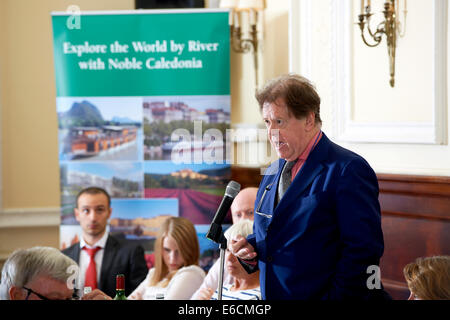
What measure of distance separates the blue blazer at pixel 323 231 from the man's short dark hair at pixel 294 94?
123 mm

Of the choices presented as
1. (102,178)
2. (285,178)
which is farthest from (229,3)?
(285,178)

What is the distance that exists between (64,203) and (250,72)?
65.7 inches

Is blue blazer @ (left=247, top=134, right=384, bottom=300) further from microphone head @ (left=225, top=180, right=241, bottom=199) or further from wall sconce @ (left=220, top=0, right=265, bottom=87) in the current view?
wall sconce @ (left=220, top=0, right=265, bottom=87)

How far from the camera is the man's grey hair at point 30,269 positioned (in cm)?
202

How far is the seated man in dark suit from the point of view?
3988mm

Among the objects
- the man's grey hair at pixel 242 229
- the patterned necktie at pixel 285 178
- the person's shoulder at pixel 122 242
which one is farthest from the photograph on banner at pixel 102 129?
the patterned necktie at pixel 285 178

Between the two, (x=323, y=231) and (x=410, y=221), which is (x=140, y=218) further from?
(x=323, y=231)

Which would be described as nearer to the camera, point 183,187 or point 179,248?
point 179,248

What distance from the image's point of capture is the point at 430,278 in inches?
74.9

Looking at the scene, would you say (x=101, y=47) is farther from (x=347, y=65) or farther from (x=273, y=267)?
(x=273, y=267)

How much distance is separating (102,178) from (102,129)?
34 centimetres

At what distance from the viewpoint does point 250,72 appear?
468 cm

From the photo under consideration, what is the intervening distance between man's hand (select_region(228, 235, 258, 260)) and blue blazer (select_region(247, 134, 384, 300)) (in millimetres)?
36
